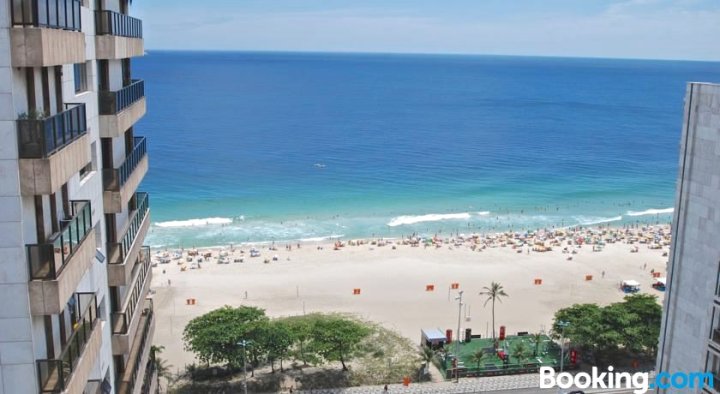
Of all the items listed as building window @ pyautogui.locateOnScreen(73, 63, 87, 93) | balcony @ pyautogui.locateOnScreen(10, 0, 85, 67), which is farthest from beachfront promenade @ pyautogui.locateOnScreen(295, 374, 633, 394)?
balcony @ pyautogui.locateOnScreen(10, 0, 85, 67)

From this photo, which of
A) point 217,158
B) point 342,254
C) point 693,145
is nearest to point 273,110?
point 217,158

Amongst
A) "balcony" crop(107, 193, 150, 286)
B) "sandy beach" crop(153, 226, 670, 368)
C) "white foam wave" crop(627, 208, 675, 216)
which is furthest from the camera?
"white foam wave" crop(627, 208, 675, 216)

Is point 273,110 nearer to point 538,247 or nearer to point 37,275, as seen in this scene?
point 538,247

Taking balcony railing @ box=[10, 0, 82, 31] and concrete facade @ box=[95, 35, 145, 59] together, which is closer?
balcony railing @ box=[10, 0, 82, 31]

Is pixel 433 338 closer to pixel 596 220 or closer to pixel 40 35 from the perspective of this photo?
pixel 40 35

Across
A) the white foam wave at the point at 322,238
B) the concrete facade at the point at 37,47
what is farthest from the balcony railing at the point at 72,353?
the white foam wave at the point at 322,238

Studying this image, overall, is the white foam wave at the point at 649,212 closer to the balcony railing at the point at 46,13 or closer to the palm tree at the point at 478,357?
the palm tree at the point at 478,357

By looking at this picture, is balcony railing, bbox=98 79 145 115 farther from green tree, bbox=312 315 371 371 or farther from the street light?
the street light

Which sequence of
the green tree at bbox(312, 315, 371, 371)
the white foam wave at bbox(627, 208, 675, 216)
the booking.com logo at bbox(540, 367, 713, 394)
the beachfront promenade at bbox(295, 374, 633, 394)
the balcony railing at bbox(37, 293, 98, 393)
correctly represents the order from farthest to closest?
the white foam wave at bbox(627, 208, 675, 216) → the green tree at bbox(312, 315, 371, 371) → the beachfront promenade at bbox(295, 374, 633, 394) → the booking.com logo at bbox(540, 367, 713, 394) → the balcony railing at bbox(37, 293, 98, 393)
